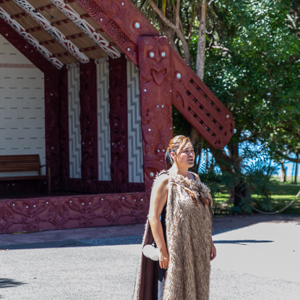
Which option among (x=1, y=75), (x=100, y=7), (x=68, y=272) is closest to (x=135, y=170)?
(x=100, y=7)

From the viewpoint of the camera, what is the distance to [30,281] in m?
7.60

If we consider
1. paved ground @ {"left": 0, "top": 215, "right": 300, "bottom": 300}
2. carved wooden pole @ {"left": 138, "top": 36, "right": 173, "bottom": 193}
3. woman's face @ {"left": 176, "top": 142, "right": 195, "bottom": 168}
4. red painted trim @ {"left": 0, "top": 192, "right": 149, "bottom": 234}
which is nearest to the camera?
woman's face @ {"left": 176, "top": 142, "right": 195, "bottom": 168}

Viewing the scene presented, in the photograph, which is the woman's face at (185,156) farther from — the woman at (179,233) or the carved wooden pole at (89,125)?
the carved wooden pole at (89,125)

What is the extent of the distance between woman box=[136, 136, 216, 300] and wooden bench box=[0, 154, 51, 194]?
11.2 meters

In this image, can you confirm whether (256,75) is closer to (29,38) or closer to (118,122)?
(118,122)

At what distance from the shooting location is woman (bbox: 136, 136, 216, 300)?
473 centimetres

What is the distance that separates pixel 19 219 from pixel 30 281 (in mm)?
4796

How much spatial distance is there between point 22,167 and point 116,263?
8244mm

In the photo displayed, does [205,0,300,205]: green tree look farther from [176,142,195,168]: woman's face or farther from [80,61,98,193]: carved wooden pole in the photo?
[176,142,195,168]: woman's face

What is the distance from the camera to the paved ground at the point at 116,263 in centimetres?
702

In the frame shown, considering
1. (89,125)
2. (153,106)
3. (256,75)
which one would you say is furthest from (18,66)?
(256,75)

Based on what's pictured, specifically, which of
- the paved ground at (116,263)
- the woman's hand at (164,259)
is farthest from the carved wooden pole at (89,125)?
the woman's hand at (164,259)

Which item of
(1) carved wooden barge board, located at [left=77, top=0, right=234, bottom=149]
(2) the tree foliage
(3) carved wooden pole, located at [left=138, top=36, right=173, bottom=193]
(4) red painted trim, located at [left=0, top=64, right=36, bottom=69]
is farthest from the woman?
(4) red painted trim, located at [left=0, top=64, right=36, bottom=69]

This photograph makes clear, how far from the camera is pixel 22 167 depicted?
16.5 metres
